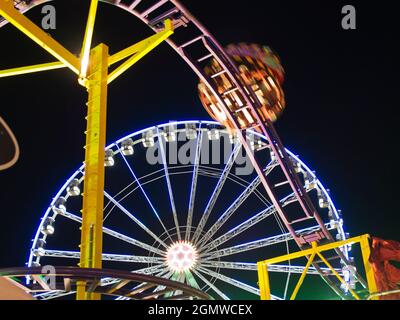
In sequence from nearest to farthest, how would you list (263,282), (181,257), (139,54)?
(139,54), (263,282), (181,257)

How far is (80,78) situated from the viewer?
10.8m

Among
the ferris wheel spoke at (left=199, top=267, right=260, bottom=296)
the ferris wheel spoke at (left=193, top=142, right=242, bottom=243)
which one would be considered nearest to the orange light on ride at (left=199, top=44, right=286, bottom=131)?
the ferris wheel spoke at (left=193, top=142, right=242, bottom=243)

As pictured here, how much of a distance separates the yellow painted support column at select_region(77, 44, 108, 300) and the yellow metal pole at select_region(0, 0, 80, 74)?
1.42 feet

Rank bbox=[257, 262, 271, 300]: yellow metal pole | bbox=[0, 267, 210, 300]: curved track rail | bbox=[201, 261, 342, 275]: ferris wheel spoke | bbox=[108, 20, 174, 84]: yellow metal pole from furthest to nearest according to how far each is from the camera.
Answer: bbox=[201, 261, 342, 275]: ferris wheel spoke, bbox=[257, 262, 271, 300]: yellow metal pole, bbox=[108, 20, 174, 84]: yellow metal pole, bbox=[0, 267, 210, 300]: curved track rail

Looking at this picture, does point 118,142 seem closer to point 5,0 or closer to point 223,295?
point 223,295

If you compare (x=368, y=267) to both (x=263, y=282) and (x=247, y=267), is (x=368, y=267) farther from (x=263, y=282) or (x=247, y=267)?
(x=247, y=267)

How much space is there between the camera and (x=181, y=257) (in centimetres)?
1739

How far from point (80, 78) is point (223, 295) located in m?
9.19

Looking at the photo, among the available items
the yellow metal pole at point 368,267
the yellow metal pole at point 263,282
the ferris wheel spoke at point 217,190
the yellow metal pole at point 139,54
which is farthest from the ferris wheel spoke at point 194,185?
the yellow metal pole at point 368,267

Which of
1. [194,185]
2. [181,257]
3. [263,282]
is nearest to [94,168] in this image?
[263,282]

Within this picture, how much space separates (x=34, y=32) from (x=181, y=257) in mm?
9422

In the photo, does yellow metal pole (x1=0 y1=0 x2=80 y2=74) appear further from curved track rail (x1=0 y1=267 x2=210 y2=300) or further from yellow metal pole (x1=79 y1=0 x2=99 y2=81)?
curved track rail (x1=0 y1=267 x2=210 y2=300)

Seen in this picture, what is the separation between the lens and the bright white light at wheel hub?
17.3 m
